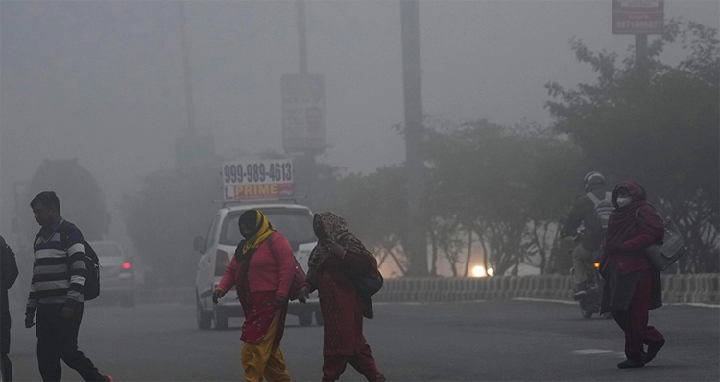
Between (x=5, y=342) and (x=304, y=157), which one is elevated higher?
(x=5, y=342)

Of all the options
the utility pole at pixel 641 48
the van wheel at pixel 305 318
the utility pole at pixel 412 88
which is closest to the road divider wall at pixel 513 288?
the utility pole at pixel 412 88

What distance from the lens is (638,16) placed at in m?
32.8

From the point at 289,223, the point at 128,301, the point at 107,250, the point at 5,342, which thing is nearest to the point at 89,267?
the point at 5,342

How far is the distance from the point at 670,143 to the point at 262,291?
1724cm

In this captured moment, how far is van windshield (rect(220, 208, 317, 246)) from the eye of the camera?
20.6 meters

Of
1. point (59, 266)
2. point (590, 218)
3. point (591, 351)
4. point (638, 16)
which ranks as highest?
point (638, 16)

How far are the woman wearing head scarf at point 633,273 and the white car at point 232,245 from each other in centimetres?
808

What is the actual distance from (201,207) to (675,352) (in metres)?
56.2

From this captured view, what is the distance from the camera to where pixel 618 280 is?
1255 cm

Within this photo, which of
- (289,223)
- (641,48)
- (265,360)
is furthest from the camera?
(641,48)

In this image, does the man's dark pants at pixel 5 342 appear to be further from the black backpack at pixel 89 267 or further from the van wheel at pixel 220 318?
the van wheel at pixel 220 318

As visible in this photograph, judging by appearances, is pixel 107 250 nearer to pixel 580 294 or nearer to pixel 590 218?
pixel 580 294

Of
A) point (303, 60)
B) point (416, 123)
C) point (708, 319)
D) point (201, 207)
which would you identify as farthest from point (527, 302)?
point (201, 207)

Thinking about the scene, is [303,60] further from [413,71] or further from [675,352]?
[675,352]
